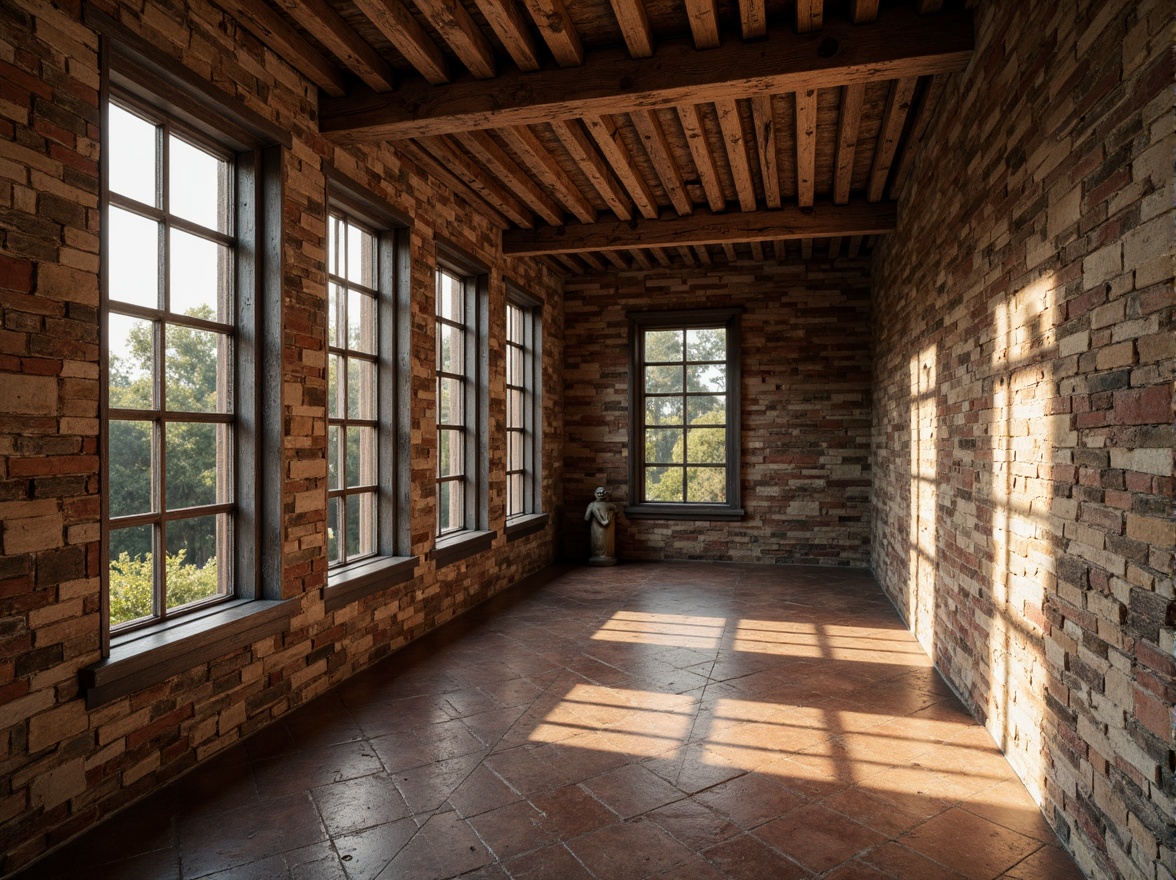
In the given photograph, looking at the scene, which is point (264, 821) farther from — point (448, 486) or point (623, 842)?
point (448, 486)

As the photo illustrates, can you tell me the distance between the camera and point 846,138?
4.63 meters

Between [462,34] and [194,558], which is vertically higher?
[462,34]

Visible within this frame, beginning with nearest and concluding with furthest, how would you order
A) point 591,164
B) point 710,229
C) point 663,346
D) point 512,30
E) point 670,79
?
point 512,30
point 670,79
point 591,164
point 710,229
point 663,346

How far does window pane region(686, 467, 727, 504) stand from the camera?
313 inches

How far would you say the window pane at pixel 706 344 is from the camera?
26.1 ft

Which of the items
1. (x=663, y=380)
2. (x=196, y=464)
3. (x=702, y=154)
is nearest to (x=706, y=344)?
(x=663, y=380)

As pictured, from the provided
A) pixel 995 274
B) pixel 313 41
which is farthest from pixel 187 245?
pixel 995 274

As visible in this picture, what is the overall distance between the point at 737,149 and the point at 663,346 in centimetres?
352

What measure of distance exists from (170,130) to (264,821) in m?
2.80

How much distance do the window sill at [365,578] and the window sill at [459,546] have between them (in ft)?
1.30

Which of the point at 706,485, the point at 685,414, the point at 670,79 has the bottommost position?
the point at 706,485

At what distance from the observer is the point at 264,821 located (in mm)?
2484

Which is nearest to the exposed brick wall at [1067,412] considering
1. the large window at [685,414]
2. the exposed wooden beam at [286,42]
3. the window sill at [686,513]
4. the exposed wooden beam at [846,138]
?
the exposed wooden beam at [846,138]

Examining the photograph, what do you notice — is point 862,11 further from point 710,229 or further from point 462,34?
point 710,229
